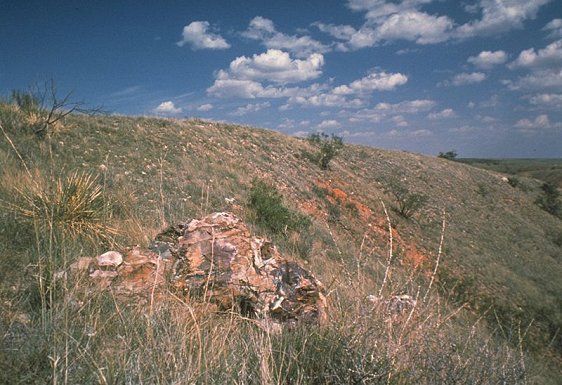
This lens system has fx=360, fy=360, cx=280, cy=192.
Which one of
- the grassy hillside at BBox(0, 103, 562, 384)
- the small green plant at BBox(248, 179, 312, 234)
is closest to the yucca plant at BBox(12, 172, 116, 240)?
the grassy hillside at BBox(0, 103, 562, 384)

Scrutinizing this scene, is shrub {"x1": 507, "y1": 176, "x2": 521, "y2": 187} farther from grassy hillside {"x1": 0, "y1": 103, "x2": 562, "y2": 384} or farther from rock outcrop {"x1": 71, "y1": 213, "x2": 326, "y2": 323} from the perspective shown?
rock outcrop {"x1": 71, "y1": 213, "x2": 326, "y2": 323}

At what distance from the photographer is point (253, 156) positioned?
45.6 feet

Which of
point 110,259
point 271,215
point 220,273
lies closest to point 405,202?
point 271,215

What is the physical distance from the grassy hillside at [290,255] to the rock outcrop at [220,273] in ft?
0.73

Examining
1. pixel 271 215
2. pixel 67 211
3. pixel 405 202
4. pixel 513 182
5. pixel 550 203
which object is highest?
pixel 67 211

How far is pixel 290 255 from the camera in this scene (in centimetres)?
652

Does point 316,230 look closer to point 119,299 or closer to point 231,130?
point 119,299

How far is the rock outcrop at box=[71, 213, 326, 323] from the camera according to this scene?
2919mm

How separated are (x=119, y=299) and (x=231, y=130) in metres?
14.5

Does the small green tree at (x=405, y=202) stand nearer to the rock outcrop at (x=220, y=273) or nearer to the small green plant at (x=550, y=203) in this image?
the rock outcrop at (x=220, y=273)

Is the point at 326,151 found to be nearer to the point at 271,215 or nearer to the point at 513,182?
the point at 271,215

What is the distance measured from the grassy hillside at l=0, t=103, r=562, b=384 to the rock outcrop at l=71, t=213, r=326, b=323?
22 cm

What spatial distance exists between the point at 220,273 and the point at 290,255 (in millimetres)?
3468

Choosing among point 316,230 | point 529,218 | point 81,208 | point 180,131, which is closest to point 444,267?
point 316,230
